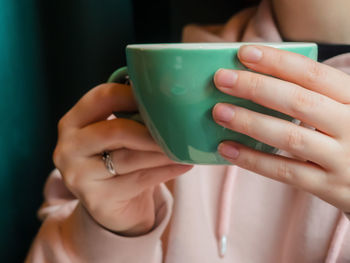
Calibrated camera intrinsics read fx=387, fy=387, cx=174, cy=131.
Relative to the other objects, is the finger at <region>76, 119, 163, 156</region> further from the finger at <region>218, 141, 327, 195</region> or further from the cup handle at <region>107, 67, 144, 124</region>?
the finger at <region>218, 141, 327, 195</region>

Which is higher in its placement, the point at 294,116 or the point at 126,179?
the point at 294,116

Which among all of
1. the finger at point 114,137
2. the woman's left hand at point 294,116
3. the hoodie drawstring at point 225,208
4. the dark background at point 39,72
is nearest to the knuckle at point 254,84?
the woman's left hand at point 294,116

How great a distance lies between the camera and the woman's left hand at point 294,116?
1.12ft

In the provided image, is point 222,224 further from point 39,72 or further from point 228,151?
point 39,72

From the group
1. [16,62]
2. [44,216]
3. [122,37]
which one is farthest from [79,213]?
[122,37]

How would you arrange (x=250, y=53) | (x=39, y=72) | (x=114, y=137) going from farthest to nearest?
(x=39, y=72) < (x=114, y=137) < (x=250, y=53)

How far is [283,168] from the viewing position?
40cm

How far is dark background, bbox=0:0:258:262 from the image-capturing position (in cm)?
72

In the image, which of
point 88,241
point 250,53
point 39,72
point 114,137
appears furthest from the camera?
point 39,72

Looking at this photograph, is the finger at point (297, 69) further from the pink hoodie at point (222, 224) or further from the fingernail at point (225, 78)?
the pink hoodie at point (222, 224)

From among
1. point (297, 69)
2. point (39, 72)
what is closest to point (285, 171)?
point (297, 69)

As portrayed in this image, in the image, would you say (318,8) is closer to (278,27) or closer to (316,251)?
(278,27)

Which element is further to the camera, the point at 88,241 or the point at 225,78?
the point at 88,241

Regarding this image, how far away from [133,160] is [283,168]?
0.19 meters
